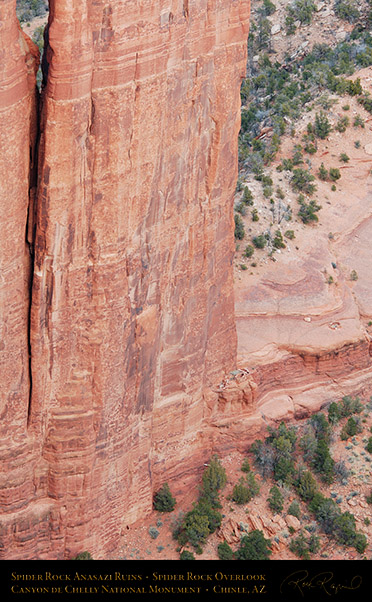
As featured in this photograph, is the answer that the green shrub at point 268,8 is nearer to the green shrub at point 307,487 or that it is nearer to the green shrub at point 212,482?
the green shrub at point 307,487

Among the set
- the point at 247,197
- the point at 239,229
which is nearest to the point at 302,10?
the point at 247,197

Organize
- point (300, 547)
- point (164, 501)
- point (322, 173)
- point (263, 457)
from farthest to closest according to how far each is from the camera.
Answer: point (322, 173), point (263, 457), point (164, 501), point (300, 547)

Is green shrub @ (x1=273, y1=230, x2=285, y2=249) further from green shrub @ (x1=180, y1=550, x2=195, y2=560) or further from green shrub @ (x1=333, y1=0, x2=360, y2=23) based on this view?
green shrub @ (x1=333, y1=0, x2=360, y2=23)

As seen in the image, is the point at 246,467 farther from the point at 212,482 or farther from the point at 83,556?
the point at 83,556

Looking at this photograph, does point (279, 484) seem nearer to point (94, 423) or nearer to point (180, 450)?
point (180, 450)

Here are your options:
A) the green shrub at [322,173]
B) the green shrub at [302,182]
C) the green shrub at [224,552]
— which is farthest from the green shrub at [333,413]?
the green shrub at [322,173]

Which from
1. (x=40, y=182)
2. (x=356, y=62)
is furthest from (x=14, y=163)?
(x=356, y=62)
